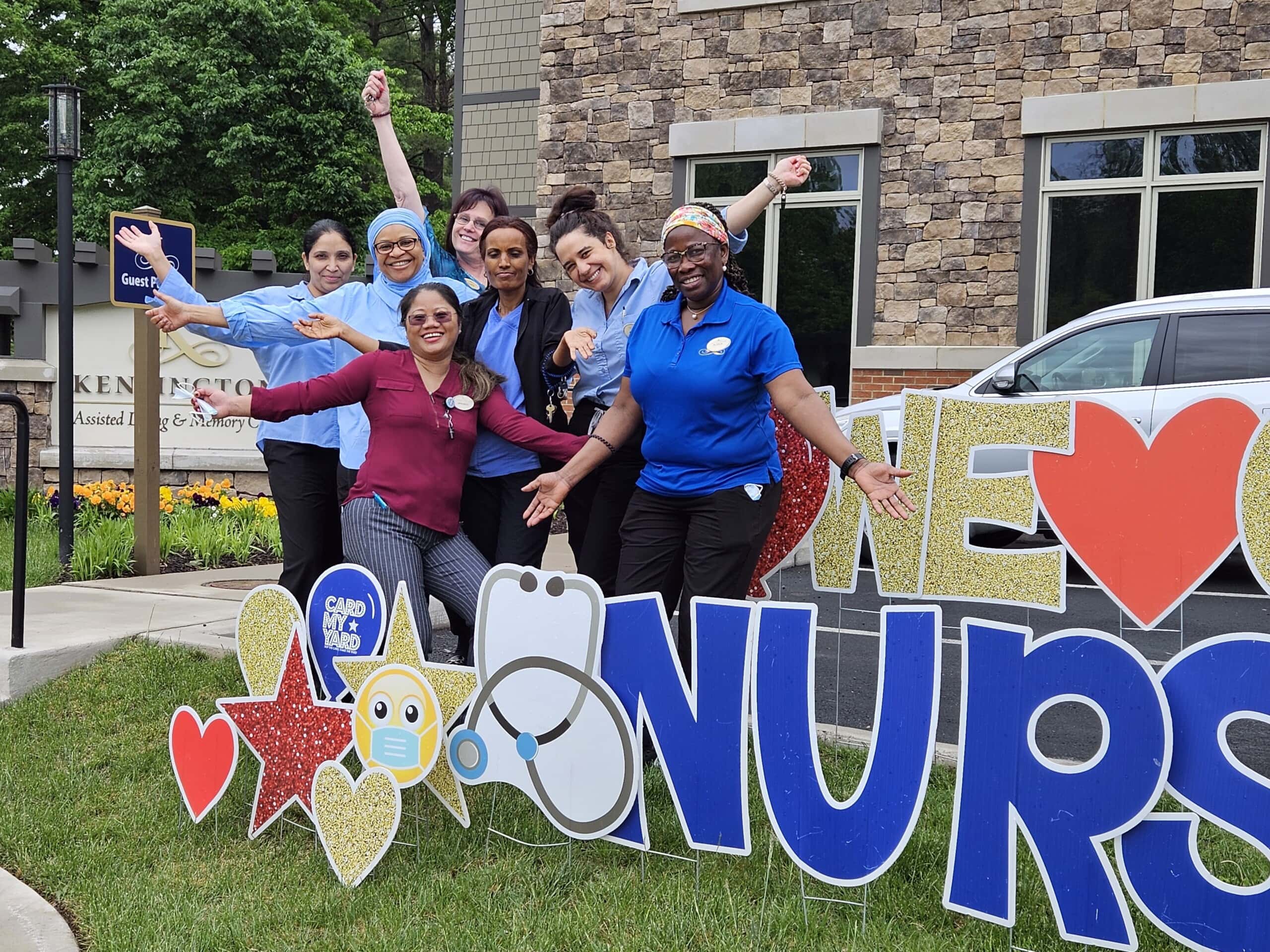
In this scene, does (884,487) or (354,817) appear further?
(354,817)

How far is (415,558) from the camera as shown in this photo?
3885mm

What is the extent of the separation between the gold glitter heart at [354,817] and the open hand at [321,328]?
143 cm

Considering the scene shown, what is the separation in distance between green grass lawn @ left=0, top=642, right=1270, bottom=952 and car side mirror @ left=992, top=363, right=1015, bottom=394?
3.91 meters

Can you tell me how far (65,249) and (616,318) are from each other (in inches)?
244

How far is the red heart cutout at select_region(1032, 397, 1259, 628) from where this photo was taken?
11.7ft

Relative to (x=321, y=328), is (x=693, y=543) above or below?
below

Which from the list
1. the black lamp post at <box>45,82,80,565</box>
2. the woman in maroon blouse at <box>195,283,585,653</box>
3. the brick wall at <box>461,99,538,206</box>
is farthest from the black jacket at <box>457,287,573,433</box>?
the brick wall at <box>461,99,538,206</box>

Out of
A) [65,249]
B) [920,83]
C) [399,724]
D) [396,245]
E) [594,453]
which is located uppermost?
[920,83]

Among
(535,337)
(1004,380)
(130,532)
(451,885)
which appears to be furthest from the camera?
(130,532)

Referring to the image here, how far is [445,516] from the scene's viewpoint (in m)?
3.95

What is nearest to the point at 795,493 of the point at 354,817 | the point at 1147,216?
the point at 354,817

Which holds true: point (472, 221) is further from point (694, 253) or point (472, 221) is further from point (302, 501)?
point (694, 253)

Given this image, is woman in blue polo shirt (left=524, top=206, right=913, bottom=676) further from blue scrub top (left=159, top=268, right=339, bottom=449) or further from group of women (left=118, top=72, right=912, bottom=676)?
blue scrub top (left=159, top=268, right=339, bottom=449)

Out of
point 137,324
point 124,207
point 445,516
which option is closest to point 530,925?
point 445,516
